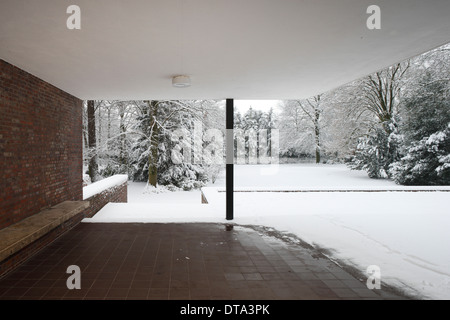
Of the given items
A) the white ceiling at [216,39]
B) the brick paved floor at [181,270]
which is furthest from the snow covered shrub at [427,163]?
the brick paved floor at [181,270]

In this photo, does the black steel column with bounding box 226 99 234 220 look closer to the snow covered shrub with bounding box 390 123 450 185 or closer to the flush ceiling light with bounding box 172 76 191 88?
the flush ceiling light with bounding box 172 76 191 88

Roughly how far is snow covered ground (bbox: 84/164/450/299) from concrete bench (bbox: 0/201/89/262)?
5.13ft

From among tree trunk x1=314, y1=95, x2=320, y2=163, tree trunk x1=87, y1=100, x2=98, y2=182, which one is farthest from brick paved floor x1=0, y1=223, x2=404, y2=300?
tree trunk x1=314, y1=95, x2=320, y2=163

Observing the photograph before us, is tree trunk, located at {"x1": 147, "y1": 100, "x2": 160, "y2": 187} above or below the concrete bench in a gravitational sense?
above

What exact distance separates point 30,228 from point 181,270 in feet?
7.35

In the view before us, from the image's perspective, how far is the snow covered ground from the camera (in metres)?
4.10

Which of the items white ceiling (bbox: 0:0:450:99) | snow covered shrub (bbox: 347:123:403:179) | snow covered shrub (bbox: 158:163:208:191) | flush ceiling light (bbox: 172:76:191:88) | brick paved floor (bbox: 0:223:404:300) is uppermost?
white ceiling (bbox: 0:0:450:99)

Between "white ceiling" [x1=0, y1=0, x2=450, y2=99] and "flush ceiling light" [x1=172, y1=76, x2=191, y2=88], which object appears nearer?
"white ceiling" [x1=0, y1=0, x2=450, y2=99]

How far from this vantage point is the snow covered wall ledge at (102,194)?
24.0 feet

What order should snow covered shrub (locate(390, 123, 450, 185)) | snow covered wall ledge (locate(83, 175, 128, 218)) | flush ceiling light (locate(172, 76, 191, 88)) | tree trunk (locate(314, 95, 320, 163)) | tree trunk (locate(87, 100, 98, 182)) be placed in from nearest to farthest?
flush ceiling light (locate(172, 76, 191, 88)) < snow covered wall ledge (locate(83, 175, 128, 218)) < snow covered shrub (locate(390, 123, 450, 185)) < tree trunk (locate(87, 100, 98, 182)) < tree trunk (locate(314, 95, 320, 163))

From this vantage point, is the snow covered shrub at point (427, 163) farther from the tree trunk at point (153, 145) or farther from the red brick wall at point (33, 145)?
the red brick wall at point (33, 145)

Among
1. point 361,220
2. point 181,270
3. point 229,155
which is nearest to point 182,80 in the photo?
point 229,155
